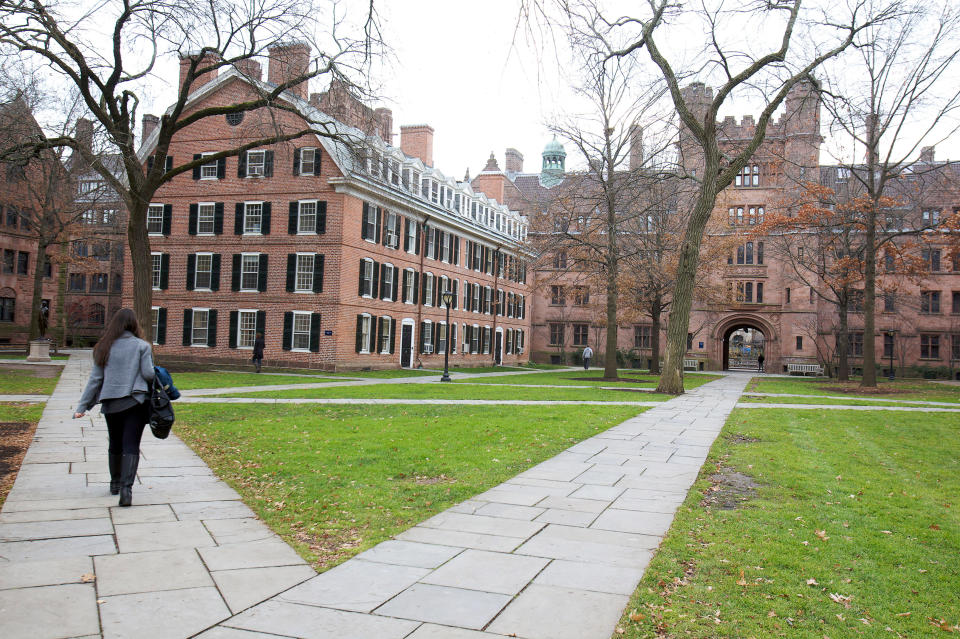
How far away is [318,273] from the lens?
30.3 meters

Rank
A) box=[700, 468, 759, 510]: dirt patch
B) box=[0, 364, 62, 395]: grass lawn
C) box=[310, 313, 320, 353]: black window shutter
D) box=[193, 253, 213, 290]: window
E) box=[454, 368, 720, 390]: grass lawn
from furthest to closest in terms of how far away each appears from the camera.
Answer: box=[193, 253, 213, 290]: window, box=[310, 313, 320, 353]: black window shutter, box=[454, 368, 720, 390]: grass lawn, box=[0, 364, 62, 395]: grass lawn, box=[700, 468, 759, 510]: dirt patch

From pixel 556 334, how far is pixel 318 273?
2906cm

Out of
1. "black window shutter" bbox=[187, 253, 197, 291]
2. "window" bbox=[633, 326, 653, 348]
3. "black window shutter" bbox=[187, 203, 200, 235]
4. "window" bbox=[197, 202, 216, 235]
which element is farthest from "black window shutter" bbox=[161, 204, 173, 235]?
"window" bbox=[633, 326, 653, 348]

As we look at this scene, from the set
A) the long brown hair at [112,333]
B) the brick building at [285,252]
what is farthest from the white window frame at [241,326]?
the long brown hair at [112,333]

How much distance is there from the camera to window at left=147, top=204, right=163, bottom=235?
3356cm

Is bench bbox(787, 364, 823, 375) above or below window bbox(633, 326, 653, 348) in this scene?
below

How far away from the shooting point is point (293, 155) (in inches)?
1221

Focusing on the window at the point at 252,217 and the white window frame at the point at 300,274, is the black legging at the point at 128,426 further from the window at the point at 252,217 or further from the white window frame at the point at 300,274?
the window at the point at 252,217

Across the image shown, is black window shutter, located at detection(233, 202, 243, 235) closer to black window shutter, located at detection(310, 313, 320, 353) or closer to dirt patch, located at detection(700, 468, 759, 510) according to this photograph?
black window shutter, located at detection(310, 313, 320, 353)

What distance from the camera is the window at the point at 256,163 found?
31.8m

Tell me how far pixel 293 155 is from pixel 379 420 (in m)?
21.5

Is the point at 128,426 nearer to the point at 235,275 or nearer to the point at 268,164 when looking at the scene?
the point at 235,275

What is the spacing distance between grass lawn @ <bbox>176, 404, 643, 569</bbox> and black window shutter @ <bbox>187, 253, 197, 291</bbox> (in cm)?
2015

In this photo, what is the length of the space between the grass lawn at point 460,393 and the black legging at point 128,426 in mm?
10908
